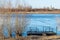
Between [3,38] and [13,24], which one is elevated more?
[13,24]

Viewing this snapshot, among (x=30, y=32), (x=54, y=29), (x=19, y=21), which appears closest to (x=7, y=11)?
(x=19, y=21)

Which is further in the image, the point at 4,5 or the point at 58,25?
the point at 58,25

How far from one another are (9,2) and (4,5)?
0.42ft

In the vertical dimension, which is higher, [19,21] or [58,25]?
[19,21]

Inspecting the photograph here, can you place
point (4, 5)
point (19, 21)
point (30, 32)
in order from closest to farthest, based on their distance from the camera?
point (4, 5) → point (19, 21) → point (30, 32)

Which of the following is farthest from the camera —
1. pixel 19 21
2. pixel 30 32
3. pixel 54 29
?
pixel 54 29

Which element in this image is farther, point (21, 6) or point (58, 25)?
point (58, 25)

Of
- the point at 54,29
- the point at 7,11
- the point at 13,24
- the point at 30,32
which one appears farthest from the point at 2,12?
the point at 54,29

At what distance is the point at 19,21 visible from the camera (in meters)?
4.67

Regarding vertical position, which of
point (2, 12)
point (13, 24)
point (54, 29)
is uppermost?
point (2, 12)

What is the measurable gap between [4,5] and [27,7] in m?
0.55

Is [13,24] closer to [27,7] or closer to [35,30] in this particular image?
[27,7]

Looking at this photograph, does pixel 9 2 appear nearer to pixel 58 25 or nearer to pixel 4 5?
pixel 4 5

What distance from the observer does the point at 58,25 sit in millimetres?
6152
